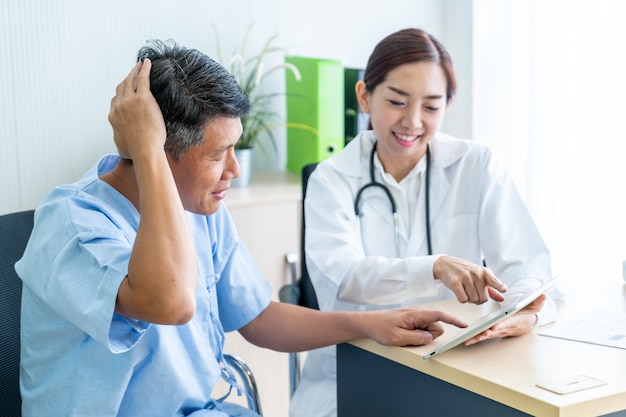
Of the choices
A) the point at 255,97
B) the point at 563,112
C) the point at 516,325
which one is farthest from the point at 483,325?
the point at 255,97

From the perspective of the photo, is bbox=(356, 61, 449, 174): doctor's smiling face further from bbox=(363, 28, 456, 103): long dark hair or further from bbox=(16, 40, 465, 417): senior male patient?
bbox=(16, 40, 465, 417): senior male patient

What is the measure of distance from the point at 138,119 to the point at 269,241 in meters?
1.41

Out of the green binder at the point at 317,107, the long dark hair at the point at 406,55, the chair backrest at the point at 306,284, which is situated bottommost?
the chair backrest at the point at 306,284

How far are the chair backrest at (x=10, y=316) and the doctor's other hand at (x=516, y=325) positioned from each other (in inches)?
30.6

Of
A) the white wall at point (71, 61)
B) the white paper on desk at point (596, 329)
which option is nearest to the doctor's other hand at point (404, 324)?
the white paper on desk at point (596, 329)

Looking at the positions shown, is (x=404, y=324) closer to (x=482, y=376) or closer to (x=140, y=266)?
(x=482, y=376)

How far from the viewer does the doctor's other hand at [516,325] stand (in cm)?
144

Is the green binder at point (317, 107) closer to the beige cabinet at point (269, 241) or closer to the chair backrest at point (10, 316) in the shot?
the beige cabinet at point (269, 241)

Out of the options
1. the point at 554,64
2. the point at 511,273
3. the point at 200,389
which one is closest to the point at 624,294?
the point at 511,273

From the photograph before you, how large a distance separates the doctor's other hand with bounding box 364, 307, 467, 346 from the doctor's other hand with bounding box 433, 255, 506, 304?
7 centimetres

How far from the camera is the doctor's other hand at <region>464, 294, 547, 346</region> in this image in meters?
1.44

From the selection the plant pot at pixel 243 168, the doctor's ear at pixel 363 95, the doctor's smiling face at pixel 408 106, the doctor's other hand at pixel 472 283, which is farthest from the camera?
the plant pot at pixel 243 168

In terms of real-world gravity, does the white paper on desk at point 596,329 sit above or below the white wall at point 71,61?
below

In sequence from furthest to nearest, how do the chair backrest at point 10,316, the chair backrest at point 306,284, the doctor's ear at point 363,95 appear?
the chair backrest at point 306,284 < the doctor's ear at point 363,95 < the chair backrest at point 10,316
